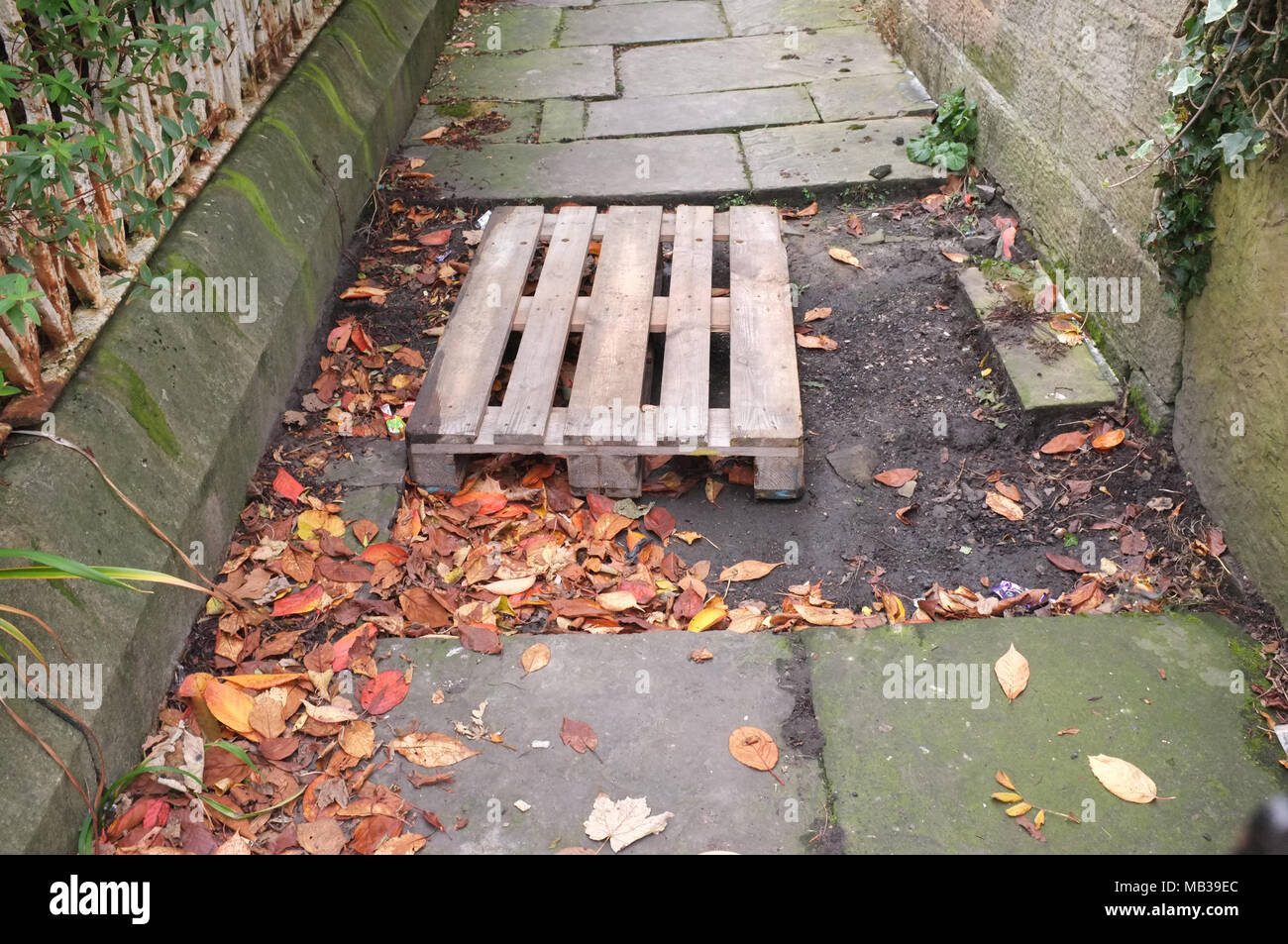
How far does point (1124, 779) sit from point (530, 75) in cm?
491

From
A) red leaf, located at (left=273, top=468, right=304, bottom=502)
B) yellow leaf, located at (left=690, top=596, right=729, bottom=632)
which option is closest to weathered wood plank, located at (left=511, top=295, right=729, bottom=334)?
red leaf, located at (left=273, top=468, right=304, bottom=502)

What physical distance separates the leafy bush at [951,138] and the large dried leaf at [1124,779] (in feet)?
9.87

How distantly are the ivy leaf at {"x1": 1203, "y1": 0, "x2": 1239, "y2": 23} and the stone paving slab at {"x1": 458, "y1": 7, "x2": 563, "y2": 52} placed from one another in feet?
14.7

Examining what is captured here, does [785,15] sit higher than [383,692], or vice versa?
[785,15]

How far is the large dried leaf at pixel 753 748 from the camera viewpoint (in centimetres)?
217

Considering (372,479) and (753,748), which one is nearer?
(753,748)

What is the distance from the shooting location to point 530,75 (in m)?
5.78

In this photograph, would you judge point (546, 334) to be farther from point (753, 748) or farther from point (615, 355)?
point (753, 748)

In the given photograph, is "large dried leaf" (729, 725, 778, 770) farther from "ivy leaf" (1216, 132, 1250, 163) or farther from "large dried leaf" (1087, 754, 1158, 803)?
"ivy leaf" (1216, 132, 1250, 163)

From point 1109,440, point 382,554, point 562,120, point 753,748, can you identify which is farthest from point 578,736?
point 562,120

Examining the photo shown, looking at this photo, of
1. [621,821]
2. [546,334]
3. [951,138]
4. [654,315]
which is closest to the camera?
[621,821]

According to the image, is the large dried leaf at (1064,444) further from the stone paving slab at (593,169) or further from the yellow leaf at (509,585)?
the stone paving slab at (593,169)

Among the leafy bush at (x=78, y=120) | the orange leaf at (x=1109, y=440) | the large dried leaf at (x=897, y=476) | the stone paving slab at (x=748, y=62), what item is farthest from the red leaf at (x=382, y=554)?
the stone paving slab at (x=748, y=62)

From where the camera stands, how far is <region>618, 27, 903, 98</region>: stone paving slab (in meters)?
5.56
